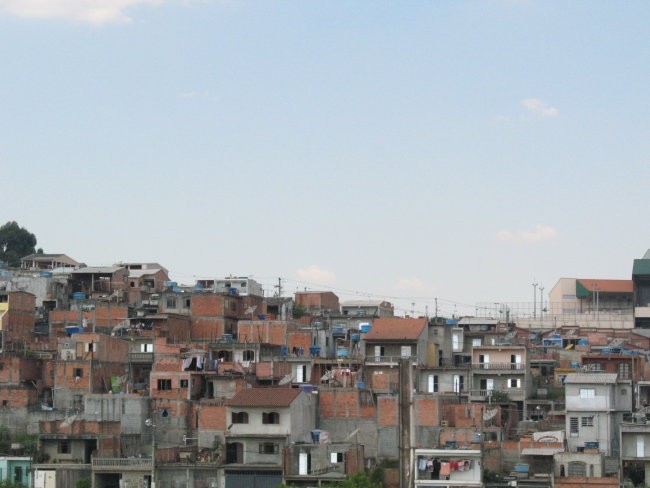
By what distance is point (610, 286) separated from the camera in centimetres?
11525

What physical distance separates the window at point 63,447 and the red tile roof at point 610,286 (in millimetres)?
56589

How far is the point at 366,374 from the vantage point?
7706cm

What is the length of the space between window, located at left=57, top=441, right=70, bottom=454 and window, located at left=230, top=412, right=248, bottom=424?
26.1 ft

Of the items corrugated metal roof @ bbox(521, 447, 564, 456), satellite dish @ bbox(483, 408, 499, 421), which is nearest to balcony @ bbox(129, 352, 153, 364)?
satellite dish @ bbox(483, 408, 499, 421)

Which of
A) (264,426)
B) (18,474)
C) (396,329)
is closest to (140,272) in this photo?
(396,329)

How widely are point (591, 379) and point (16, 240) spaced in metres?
74.3

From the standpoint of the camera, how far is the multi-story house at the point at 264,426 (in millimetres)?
67688

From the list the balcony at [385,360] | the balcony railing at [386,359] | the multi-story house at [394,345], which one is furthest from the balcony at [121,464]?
the balcony railing at [386,359]

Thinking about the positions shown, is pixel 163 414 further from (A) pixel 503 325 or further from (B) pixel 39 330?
(A) pixel 503 325

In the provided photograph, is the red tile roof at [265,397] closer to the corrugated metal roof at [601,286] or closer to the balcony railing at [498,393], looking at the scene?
the balcony railing at [498,393]

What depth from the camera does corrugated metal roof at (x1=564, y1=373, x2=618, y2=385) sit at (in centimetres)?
7119

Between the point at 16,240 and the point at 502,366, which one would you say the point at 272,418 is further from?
the point at 16,240

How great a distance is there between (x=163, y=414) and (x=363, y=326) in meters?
19.1

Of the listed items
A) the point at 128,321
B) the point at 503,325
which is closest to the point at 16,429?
the point at 128,321
